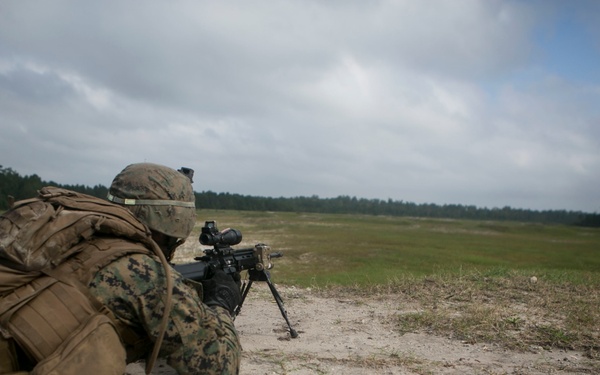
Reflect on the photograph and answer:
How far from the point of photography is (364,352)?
231 inches

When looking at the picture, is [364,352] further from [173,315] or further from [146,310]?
[146,310]

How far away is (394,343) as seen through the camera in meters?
6.23

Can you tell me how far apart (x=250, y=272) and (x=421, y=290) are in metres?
3.76

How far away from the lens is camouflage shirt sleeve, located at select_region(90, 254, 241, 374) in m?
2.67

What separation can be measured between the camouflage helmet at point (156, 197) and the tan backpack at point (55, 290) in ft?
2.86

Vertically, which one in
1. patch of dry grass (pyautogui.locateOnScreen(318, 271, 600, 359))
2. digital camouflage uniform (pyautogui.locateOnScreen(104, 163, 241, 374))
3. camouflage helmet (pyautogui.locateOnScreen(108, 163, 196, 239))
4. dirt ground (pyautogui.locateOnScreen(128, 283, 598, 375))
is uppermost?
camouflage helmet (pyautogui.locateOnScreen(108, 163, 196, 239))

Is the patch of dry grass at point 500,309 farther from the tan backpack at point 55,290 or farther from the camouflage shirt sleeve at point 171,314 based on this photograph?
the tan backpack at point 55,290

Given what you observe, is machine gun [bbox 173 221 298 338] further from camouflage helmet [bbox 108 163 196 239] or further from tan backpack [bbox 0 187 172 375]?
tan backpack [bbox 0 187 172 375]

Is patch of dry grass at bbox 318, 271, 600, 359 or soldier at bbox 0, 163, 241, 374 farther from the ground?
soldier at bbox 0, 163, 241, 374

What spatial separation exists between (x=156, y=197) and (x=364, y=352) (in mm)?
3405

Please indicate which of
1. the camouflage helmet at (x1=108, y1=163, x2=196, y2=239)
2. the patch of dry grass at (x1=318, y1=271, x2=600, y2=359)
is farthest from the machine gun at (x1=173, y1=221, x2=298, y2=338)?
the patch of dry grass at (x1=318, y1=271, x2=600, y2=359)

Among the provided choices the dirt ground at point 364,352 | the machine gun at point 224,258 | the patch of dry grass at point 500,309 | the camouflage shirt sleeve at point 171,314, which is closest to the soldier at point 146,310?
the camouflage shirt sleeve at point 171,314

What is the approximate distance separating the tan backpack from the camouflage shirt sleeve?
0.07 meters

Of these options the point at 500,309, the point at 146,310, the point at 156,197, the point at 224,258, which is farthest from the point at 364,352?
the point at 146,310
